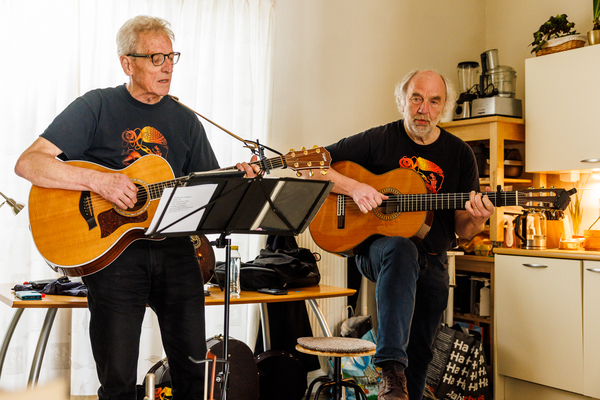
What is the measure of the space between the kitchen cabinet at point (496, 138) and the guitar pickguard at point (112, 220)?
8.37ft

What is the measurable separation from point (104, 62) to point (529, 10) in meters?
3.24

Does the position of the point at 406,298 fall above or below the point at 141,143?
below

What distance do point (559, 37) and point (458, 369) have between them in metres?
2.24

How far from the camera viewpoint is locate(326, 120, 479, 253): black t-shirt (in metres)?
2.43

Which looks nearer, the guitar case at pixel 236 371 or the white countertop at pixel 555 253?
the guitar case at pixel 236 371

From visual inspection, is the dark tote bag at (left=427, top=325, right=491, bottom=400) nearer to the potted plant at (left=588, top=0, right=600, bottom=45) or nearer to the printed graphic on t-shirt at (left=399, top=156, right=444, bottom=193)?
the printed graphic on t-shirt at (left=399, top=156, right=444, bottom=193)

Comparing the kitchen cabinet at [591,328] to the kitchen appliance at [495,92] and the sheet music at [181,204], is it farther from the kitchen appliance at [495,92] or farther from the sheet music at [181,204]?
the sheet music at [181,204]

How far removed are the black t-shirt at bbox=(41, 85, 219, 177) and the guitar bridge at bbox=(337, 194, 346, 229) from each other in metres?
0.80

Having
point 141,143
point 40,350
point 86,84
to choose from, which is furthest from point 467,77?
point 40,350

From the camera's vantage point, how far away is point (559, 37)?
11.5 ft

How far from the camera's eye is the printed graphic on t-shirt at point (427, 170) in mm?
2420

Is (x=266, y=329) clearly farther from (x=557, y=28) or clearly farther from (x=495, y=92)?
(x=557, y=28)

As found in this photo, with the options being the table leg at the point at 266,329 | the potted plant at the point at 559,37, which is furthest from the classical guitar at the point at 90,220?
the potted plant at the point at 559,37

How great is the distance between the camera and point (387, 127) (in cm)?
252
